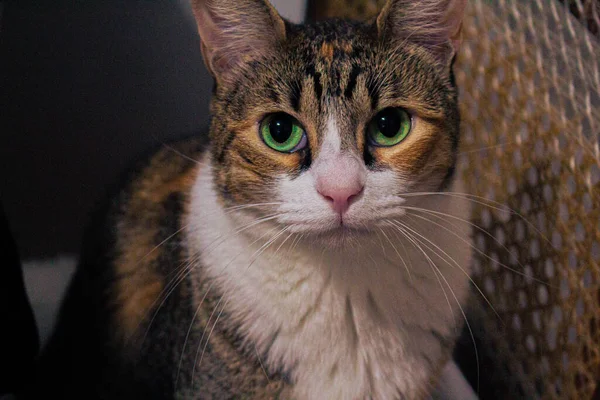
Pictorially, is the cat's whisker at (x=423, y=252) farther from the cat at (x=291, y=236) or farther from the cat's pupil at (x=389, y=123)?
the cat's pupil at (x=389, y=123)

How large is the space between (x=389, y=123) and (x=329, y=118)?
9 cm

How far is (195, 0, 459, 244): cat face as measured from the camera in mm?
587

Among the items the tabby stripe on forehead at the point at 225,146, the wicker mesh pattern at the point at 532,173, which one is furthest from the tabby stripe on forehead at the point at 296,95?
the wicker mesh pattern at the point at 532,173

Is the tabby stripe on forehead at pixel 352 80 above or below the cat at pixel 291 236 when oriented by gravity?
above

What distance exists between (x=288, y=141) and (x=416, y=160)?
17 cm

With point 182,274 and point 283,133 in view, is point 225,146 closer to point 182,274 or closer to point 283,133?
point 283,133

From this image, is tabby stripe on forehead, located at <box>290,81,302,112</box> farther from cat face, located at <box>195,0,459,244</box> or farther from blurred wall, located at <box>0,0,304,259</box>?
blurred wall, located at <box>0,0,304,259</box>

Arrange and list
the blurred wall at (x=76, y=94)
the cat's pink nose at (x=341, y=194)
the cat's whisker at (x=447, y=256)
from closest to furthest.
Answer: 1. the cat's pink nose at (x=341, y=194)
2. the cat's whisker at (x=447, y=256)
3. the blurred wall at (x=76, y=94)

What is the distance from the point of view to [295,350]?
0.72 metres

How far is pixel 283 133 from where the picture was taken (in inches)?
25.2

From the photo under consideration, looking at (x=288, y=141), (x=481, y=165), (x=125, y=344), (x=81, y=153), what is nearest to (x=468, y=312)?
(x=481, y=165)

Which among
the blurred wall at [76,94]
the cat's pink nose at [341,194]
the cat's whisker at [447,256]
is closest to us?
the cat's pink nose at [341,194]

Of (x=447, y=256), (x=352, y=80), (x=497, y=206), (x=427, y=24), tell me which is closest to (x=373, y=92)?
(x=352, y=80)

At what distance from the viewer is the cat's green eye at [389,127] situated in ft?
2.09
